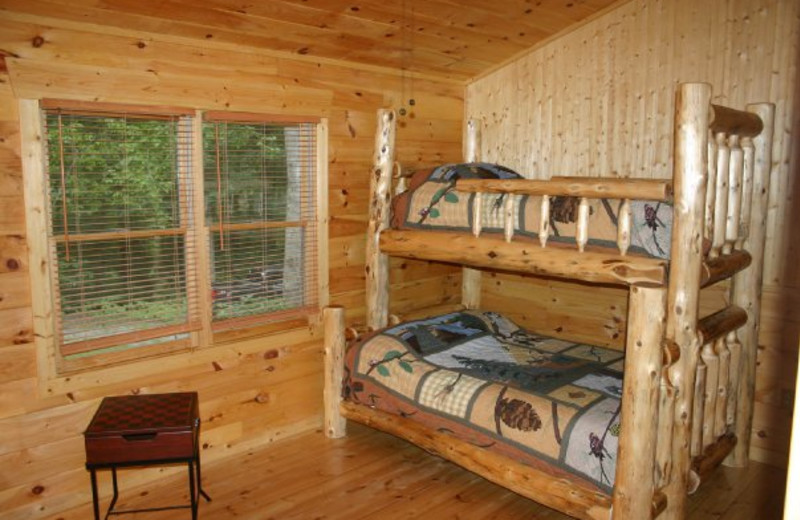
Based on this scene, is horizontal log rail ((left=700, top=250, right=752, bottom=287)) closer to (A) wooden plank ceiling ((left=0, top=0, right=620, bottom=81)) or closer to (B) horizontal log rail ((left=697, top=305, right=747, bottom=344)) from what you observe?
(B) horizontal log rail ((left=697, top=305, right=747, bottom=344))

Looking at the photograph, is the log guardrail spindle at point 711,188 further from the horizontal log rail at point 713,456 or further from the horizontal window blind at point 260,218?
the horizontal window blind at point 260,218

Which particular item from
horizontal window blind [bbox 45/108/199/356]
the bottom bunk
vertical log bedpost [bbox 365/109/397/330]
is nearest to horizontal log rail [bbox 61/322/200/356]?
horizontal window blind [bbox 45/108/199/356]

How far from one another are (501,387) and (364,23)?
1989 mm

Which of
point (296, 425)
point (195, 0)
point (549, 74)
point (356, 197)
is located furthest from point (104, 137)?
point (549, 74)

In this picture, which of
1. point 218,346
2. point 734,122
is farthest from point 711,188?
point 218,346

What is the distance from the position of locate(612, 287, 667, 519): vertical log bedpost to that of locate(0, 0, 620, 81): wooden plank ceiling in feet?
6.30

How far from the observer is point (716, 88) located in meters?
Answer: 3.61

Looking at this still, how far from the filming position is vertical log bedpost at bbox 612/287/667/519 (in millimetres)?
2506

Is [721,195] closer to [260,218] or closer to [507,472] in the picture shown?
[507,472]

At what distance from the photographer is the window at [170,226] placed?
9.86 feet

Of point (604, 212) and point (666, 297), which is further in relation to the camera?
point (604, 212)

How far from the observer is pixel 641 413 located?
99.1 inches

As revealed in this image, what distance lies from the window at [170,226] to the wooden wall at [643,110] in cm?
149

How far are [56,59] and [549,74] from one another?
2864 millimetres
